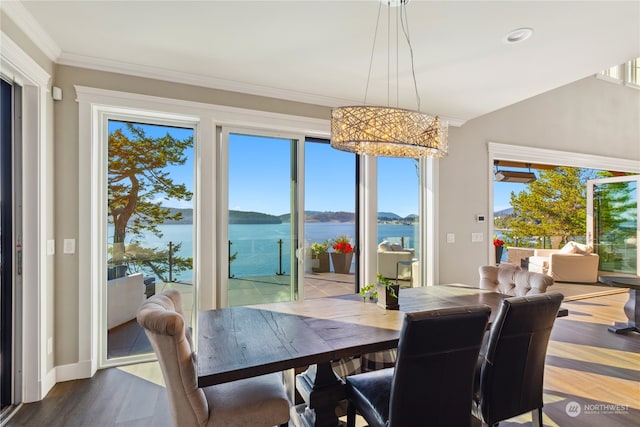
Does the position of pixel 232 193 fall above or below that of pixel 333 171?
below

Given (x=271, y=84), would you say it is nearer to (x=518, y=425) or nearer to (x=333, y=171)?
(x=333, y=171)

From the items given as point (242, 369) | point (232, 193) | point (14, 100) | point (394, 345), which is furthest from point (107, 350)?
point (394, 345)

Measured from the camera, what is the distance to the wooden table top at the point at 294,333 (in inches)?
56.2

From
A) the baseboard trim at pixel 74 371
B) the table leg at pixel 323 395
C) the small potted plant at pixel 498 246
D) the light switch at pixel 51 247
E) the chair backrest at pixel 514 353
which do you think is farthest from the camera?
the small potted plant at pixel 498 246

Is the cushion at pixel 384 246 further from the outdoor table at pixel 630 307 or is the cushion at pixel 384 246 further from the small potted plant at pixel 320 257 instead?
the outdoor table at pixel 630 307

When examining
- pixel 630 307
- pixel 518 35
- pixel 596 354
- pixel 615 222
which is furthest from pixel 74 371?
pixel 615 222

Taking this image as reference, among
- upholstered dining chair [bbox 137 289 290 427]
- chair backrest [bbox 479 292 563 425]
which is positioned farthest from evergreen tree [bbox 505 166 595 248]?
upholstered dining chair [bbox 137 289 290 427]

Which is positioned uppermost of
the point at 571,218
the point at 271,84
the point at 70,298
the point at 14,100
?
the point at 271,84

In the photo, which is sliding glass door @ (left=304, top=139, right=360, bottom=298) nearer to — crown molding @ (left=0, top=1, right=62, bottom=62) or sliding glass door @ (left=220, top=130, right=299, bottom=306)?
sliding glass door @ (left=220, top=130, right=299, bottom=306)

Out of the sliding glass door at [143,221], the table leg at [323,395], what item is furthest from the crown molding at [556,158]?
the sliding glass door at [143,221]

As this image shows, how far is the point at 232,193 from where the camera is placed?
336 centimetres

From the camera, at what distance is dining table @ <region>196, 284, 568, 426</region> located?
1444mm

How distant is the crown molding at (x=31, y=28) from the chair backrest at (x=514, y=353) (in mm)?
3325

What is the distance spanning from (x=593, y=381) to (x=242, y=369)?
302 cm
